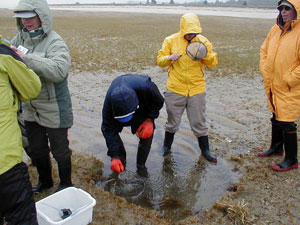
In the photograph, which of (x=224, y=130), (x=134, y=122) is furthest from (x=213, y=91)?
(x=134, y=122)

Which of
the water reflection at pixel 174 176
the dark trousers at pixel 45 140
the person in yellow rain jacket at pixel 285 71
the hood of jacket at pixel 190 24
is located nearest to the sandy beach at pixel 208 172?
the water reflection at pixel 174 176

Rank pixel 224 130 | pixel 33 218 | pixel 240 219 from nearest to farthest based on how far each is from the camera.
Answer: pixel 33 218 < pixel 240 219 < pixel 224 130

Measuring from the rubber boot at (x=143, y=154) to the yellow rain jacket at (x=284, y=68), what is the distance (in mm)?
1764

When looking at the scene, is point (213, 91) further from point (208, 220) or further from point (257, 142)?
point (208, 220)

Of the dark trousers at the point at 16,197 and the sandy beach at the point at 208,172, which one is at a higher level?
the dark trousers at the point at 16,197

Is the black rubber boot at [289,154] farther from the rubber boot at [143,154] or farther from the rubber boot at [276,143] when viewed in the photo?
the rubber boot at [143,154]

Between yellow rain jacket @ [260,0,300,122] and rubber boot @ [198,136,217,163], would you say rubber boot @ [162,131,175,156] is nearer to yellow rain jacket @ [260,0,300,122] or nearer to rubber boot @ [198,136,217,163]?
rubber boot @ [198,136,217,163]

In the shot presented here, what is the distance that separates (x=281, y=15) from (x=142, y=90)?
2.00 m

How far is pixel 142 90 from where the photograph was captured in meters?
3.27

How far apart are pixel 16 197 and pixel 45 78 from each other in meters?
1.13

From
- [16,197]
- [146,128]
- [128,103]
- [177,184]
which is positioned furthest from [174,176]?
[16,197]

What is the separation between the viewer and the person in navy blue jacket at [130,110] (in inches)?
111

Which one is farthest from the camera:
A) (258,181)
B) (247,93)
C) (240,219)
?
(247,93)

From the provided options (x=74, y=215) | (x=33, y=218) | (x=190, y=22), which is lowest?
(x=74, y=215)
